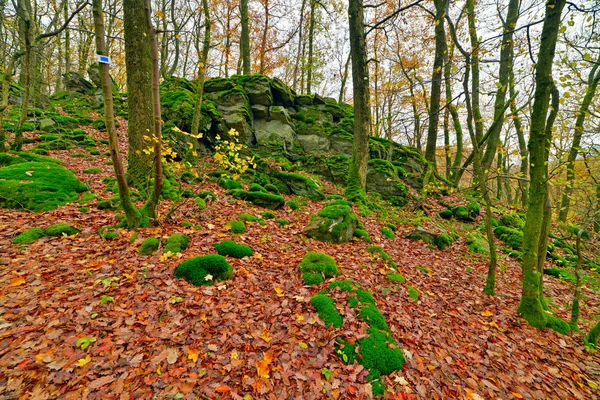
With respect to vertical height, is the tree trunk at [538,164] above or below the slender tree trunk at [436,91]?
below

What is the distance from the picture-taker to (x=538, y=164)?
4.28 m

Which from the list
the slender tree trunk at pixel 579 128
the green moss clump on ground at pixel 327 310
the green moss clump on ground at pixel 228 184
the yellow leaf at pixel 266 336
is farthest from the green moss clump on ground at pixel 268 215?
the slender tree trunk at pixel 579 128

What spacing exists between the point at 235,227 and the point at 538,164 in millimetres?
5777

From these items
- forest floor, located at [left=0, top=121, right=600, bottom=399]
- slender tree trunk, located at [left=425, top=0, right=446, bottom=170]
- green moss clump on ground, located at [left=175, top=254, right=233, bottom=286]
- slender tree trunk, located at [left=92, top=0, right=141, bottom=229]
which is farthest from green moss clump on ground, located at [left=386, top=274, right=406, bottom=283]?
slender tree trunk, located at [left=425, top=0, right=446, bottom=170]

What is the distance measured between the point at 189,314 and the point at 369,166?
9.53 meters

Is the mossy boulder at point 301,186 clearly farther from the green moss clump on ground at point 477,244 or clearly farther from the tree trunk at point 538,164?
the tree trunk at point 538,164

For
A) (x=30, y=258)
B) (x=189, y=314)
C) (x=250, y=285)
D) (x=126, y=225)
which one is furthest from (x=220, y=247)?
(x=30, y=258)

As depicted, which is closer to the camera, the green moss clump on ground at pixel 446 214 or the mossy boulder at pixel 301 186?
the mossy boulder at pixel 301 186

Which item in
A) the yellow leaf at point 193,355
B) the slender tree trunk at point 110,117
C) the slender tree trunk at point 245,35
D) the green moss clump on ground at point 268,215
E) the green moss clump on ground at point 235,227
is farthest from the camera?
the slender tree trunk at point 245,35

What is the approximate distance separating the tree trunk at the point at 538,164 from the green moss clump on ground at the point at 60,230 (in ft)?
27.0

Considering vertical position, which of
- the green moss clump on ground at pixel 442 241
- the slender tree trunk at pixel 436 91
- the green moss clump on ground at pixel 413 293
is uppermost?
the slender tree trunk at pixel 436 91

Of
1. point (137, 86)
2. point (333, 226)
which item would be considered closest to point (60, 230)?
point (137, 86)

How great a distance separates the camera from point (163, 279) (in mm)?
4020

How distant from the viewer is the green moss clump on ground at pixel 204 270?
411 centimetres
